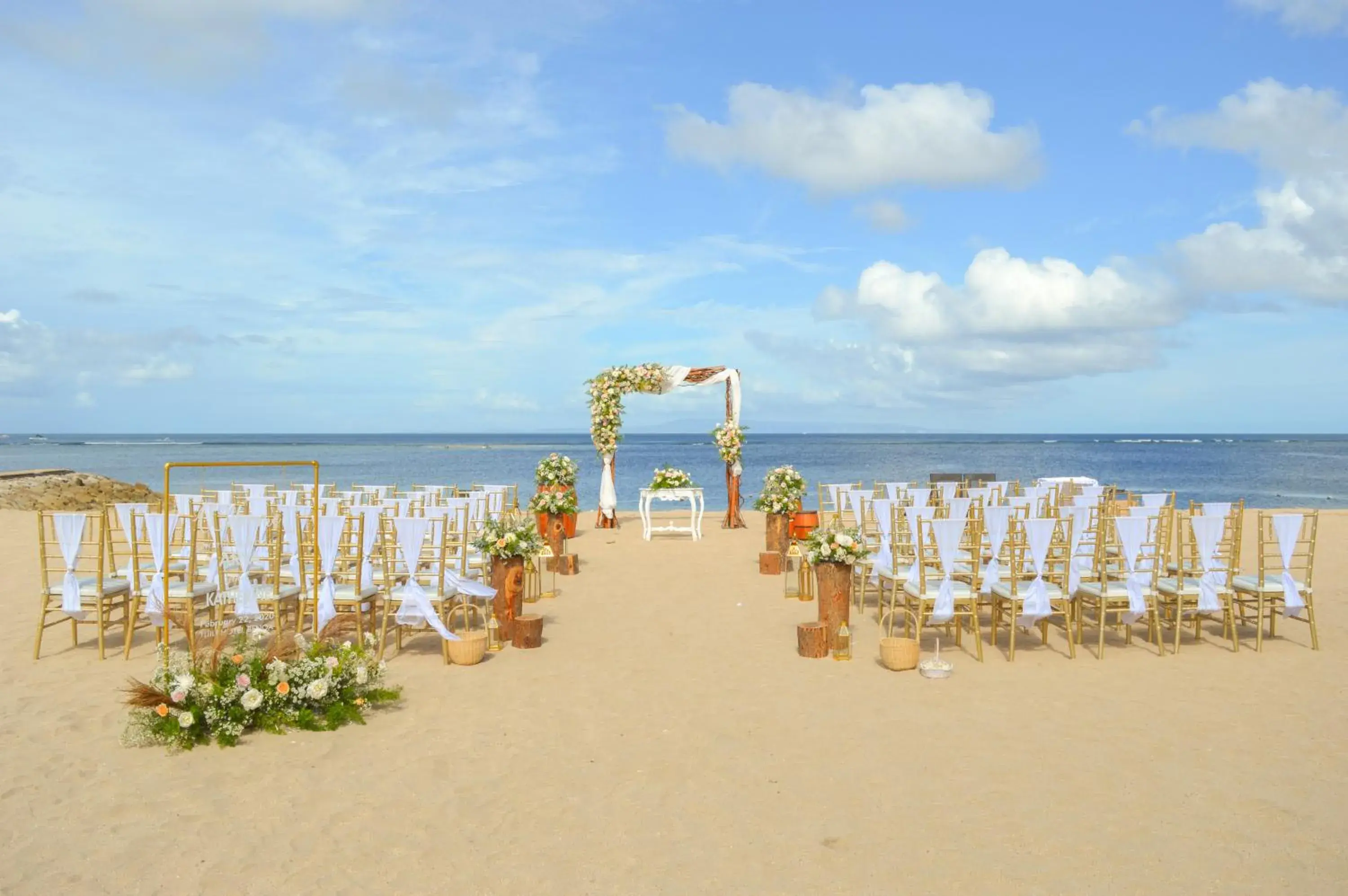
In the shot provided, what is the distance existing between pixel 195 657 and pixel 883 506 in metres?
5.64

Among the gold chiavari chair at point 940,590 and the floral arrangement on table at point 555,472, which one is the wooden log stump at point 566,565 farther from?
the gold chiavari chair at point 940,590

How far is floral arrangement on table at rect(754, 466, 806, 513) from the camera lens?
40.2ft

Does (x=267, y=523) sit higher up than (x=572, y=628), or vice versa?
(x=267, y=523)

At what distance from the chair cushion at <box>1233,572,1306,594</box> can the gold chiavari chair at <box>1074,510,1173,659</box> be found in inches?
21.2

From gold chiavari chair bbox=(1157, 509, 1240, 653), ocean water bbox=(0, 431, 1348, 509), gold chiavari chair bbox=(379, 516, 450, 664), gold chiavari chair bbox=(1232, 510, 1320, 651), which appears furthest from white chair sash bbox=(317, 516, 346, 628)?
ocean water bbox=(0, 431, 1348, 509)

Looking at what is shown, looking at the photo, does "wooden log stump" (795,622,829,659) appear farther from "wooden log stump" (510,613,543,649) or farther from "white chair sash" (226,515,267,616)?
"white chair sash" (226,515,267,616)

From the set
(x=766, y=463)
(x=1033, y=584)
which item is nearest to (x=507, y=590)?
(x=1033, y=584)

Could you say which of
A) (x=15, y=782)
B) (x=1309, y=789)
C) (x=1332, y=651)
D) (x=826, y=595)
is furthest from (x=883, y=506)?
(x=15, y=782)

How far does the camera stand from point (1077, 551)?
29.4ft

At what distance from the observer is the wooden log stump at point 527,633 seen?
7.31 meters

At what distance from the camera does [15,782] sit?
450 cm

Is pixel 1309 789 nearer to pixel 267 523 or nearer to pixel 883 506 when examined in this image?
pixel 883 506

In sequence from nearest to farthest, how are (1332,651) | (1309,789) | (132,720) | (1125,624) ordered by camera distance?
(1309,789), (132,720), (1332,651), (1125,624)

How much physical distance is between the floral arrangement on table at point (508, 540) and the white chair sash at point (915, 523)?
2.92 meters
